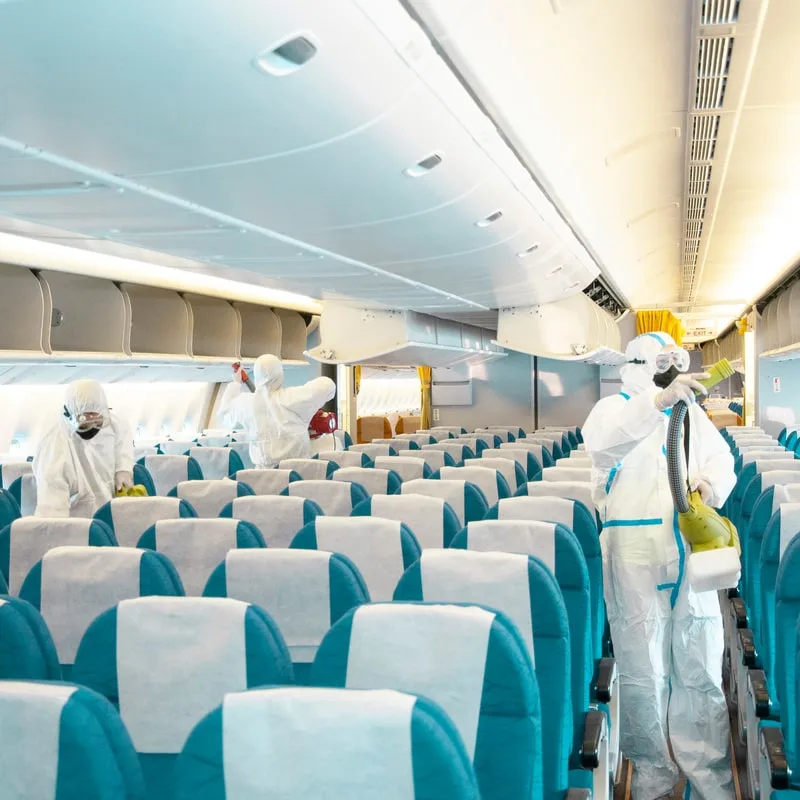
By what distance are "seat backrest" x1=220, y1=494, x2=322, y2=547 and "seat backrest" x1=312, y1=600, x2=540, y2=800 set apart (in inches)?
111

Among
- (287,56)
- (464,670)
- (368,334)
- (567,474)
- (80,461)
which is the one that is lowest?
(464,670)

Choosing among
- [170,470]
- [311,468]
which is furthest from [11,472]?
[311,468]

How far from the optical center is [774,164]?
24.5 feet

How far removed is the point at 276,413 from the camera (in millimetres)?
10062

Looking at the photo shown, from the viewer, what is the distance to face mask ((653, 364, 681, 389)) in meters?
4.65

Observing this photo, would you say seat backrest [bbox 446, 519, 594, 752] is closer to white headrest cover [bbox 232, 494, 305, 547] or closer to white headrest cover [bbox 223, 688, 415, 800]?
white headrest cover [bbox 232, 494, 305, 547]

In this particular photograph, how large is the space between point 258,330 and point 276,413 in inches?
147

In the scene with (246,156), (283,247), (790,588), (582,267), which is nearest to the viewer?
(790,588)

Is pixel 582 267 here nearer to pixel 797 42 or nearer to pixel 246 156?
pixel 797 42

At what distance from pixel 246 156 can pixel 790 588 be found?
2.45 meters

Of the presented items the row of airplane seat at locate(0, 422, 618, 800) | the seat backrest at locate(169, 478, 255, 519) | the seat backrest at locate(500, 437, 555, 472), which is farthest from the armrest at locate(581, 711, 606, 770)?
the seat backrest at locate(500, 437, 555, 472)

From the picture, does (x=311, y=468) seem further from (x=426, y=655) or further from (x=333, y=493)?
(x=426, y=655)

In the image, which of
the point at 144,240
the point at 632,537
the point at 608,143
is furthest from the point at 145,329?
the point at 632,537

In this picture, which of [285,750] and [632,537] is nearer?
[285,750]
